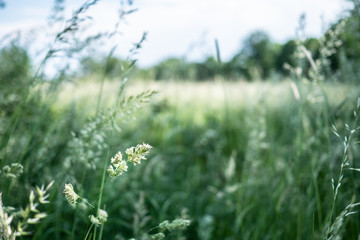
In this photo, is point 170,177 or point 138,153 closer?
point 138,153

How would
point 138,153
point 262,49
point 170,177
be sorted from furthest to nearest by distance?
point 262,49
point 170,177
point 138,153

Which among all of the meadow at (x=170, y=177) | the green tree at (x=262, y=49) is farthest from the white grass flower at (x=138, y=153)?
the green tree at (x=262, y=49)

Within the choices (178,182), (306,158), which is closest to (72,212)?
(178,182)

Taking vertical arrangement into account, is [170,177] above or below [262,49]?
above

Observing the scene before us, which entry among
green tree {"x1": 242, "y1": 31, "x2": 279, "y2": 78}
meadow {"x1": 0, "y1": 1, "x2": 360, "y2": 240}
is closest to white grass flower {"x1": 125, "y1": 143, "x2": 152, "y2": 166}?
meadow {"x1": 0, "y1": 1, "x2": 360, "y2": 240}

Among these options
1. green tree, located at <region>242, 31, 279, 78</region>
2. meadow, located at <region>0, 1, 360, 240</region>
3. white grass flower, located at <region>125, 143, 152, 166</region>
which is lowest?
green tree, located at <region>242, 31, 279, 78</region>

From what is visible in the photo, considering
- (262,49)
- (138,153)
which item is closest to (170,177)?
(138,153)

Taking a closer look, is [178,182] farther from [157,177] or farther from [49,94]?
[49,94]

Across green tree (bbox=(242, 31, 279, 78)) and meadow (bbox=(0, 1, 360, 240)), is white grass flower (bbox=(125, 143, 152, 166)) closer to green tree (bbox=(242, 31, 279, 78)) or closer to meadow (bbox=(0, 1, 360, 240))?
meadow (bbox=(0, 1, 360, 240))

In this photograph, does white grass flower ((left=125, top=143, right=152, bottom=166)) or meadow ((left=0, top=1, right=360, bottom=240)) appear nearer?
white grass flower ((left=125, top=143, right=152, bottom=166))

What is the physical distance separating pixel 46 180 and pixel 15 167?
88 cm

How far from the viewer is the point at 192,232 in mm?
1813

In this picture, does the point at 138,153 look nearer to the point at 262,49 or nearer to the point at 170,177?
the point at 170,177

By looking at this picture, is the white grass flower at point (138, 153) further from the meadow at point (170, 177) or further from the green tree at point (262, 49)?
the green tree at point (262, 49)
